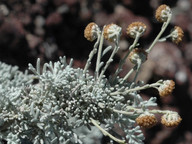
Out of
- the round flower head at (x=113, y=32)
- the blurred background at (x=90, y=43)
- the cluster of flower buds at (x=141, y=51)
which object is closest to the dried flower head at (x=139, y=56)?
the cluster of flower buds at (x=141, y=51)

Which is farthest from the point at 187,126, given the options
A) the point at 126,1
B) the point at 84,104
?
the point at 84,104

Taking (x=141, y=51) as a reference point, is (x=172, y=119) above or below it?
below

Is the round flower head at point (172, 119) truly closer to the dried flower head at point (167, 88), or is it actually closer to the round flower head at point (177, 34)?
the dried flower head at point (167, 88)

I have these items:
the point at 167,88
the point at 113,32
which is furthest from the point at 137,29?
the point at 167,88

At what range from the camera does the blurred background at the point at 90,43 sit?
2596 millimetres

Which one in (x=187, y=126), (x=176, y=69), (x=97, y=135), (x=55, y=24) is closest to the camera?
(x=97, y=135)

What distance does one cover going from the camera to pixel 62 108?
58.0 inches

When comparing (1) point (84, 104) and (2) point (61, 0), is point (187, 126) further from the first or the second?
(1) point (84, 104)

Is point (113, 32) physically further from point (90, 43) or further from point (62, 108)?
point (90, 43)

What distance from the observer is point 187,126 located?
146 inches

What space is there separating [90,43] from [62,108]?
161 centimetres

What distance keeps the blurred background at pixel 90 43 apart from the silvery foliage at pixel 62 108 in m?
0.57

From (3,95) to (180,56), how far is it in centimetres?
247

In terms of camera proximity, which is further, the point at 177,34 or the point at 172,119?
the point at 177,34
